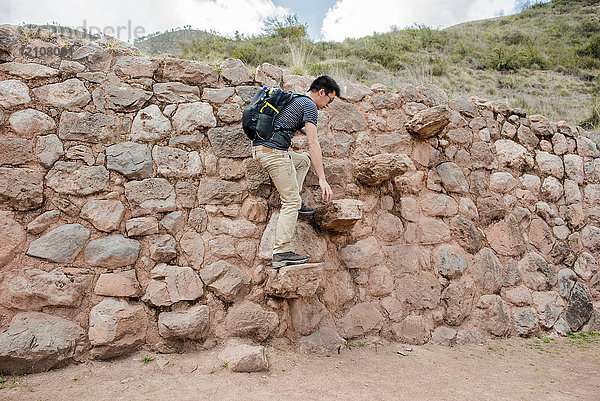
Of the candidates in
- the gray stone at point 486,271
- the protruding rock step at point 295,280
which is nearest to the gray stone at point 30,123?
the protruding rock step at point 295,280

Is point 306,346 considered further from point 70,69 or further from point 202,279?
point 70,69

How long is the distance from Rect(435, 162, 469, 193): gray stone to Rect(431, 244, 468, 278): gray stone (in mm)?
655

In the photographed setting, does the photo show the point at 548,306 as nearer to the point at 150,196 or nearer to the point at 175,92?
the point at 150,196

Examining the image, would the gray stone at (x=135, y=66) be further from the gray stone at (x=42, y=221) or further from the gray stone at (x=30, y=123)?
the gray stone at (x=42, y=221)

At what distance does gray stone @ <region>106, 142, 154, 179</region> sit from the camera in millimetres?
3105

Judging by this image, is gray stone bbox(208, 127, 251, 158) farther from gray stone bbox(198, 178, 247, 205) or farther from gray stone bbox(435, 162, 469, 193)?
gray stone bbox(435, 162, 469, 193)

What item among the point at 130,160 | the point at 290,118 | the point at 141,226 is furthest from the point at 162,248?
the point at 290,118

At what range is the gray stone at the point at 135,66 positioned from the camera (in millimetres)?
3330

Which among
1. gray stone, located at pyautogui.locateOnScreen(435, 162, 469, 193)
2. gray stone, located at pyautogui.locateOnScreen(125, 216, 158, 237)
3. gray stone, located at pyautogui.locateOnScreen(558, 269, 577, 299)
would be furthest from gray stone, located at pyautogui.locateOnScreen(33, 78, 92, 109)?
gray stone, located at pyautogui.locateOnScreen(558, 269, 577, 299)

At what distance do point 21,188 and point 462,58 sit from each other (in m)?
13.6

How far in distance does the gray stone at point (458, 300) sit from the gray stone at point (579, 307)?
140 centimetres

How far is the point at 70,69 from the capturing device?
10.4 ft

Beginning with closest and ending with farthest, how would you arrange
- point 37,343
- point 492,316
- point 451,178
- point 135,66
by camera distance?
1. point 37,343
2. point 135,66
3. point 492,316
4. point 451,178

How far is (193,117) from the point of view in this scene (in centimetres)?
339
